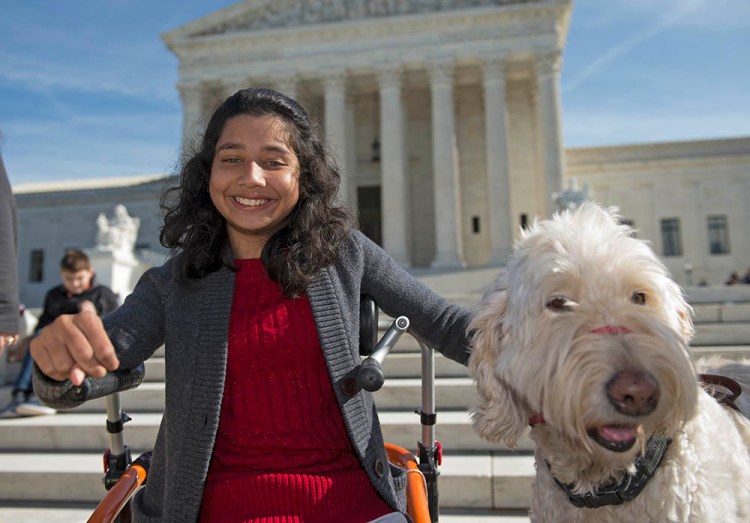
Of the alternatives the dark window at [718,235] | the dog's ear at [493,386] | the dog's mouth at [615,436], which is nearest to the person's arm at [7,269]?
the dog's ear at [493,386]

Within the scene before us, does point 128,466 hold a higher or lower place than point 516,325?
lower

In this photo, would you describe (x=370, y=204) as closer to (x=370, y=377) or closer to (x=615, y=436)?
(x=370, y=377)

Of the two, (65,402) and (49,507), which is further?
(49,507)

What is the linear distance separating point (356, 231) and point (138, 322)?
93cm

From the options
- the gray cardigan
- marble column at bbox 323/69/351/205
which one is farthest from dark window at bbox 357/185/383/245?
the gray cardigan

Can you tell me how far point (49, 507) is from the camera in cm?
432

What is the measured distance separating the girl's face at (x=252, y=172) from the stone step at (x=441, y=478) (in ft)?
8.34

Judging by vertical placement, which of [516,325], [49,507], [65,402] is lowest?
[49,507]

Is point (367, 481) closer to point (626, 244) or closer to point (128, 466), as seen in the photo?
point (128, 466)

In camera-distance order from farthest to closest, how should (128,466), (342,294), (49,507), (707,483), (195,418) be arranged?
1. (49,507)
2. (128,466)
3. (342,294)
4. (195,418)
5. (707,483)

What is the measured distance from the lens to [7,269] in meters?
2.54

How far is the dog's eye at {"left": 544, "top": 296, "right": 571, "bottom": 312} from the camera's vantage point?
148 centimetres

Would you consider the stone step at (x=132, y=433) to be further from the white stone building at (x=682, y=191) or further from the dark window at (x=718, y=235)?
the dark window at (x=718, y=235)

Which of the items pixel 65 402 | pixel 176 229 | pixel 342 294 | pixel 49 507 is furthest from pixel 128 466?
pixel 49 507
